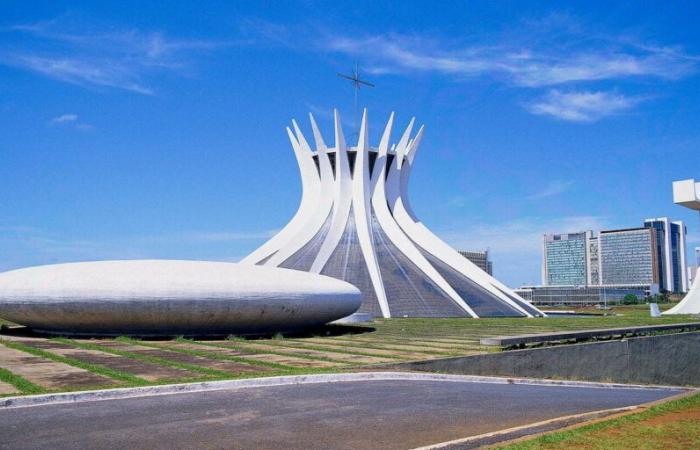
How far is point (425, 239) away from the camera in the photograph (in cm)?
3544

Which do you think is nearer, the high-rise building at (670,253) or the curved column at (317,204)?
the curved column at (317,204)

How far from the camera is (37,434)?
6094 millimetres

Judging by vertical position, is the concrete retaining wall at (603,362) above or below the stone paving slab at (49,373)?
below

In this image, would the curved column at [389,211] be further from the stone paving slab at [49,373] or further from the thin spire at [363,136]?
the stone paving slab at [49,373]

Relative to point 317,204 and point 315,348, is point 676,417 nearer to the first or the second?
point 315,348

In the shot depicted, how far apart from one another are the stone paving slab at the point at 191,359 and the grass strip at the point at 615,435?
5750 millimetres

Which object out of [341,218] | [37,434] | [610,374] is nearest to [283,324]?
[610,374]

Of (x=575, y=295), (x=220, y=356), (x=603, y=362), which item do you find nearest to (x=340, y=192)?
(x=603, y=362)

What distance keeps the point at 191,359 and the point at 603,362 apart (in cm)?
1147

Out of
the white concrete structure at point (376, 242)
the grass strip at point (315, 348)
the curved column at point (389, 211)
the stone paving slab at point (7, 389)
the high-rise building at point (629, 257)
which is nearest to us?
the stone paving slab at point (7, 389)

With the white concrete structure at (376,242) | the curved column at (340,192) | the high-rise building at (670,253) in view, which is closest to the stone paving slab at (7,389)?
the white concrete structure at (376,242)

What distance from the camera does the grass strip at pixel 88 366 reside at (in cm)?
919

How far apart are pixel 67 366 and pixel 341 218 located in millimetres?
25113

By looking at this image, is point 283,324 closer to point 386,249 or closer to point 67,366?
point 67,366
